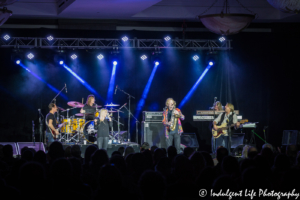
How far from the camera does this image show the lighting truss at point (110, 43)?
12014mm

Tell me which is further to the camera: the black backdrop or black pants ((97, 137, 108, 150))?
the black backdrop

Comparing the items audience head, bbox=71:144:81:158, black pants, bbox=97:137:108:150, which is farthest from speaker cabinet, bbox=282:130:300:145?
audience head, bbox=71:144:81:158

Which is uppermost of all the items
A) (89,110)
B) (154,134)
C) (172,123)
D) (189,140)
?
(89,110)

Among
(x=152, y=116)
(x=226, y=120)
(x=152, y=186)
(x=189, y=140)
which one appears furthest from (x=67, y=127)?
(x=152, y=186)

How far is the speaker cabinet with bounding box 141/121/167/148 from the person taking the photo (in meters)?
11.9

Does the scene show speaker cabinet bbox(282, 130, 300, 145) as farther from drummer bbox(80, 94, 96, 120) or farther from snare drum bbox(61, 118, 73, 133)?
snare drum bbox(61, 118, 73, 133)

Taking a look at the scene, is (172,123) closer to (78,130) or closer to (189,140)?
(189,140)

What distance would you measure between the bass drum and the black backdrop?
1385 mm

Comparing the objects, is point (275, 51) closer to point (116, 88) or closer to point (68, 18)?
point (116, 88)

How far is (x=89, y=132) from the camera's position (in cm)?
1195

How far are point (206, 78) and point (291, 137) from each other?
3706 millimetres

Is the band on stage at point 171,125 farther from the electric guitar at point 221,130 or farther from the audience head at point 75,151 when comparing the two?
the audience head at point 75,151

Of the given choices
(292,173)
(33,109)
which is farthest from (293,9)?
(33,109)

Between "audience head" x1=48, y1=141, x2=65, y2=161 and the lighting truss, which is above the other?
the lighting truss
